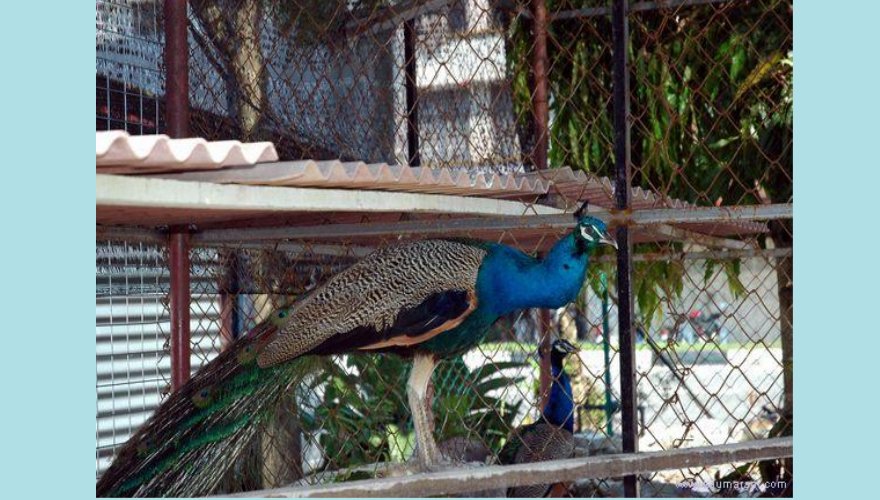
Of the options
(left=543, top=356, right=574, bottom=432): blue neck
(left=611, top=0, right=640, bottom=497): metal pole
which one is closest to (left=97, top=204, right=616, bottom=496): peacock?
(left=611, top=0, right=640, bottom=497): metal pole

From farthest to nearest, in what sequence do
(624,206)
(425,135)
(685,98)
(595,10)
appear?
1. (685,98)
2. (425,135)
3. (595,10)
4. (624,206)

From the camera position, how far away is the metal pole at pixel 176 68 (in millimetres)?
3486

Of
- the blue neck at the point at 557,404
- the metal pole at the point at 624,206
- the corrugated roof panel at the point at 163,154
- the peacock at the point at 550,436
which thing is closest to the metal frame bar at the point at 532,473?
the metal pole at the point at 624,206

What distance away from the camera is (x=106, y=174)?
2.06m

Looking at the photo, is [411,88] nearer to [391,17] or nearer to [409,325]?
[391,17]

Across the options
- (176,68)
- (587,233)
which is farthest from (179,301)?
(587,233)

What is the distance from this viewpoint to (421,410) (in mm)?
3293

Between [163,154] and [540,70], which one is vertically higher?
[540,70]

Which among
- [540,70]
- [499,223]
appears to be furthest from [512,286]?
[540,70]

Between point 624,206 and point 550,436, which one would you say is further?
point 550,436

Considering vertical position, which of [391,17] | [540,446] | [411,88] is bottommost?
[540,446]

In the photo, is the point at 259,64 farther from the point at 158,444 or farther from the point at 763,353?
the point at 763,353

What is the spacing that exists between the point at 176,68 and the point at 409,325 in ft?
3.75

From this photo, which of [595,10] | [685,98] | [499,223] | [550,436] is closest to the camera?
[499,223]
